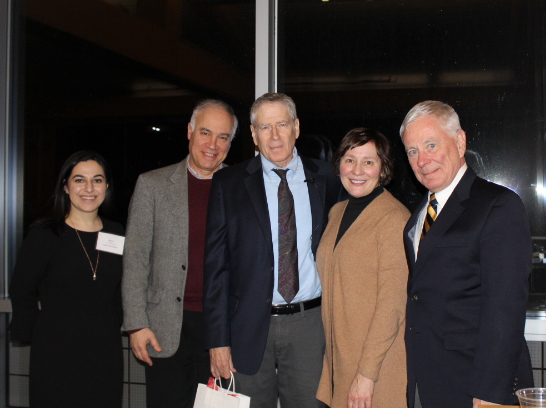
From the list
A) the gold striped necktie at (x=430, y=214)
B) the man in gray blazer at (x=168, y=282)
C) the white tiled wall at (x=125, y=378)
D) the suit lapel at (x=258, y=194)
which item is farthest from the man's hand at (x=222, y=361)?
the white tiled wall at (x=125, y=378)

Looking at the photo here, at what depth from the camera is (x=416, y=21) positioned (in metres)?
3.09

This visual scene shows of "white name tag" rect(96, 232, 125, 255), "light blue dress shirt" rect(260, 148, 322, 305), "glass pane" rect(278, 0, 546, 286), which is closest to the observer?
"light blue dress shirt" rect(260, 148, 322, 305)

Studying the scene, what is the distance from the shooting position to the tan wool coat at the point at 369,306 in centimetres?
191

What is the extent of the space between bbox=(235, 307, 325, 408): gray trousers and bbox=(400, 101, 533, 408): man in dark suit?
0.47 meters

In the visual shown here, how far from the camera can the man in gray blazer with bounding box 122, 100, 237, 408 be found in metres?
2.39

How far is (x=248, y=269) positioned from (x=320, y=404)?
678 mm

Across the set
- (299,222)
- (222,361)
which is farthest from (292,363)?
(299,222)

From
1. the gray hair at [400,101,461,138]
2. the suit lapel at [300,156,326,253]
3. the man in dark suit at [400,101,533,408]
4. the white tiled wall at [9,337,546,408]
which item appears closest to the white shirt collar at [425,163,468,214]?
the man in dark suit at [400,101,533,408]

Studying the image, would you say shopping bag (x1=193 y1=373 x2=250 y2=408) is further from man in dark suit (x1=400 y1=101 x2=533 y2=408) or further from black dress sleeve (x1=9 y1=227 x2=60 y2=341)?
black dress sleeve (x1=9 y1=227 x2=60 y2=341)

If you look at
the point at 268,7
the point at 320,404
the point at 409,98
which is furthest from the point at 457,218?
the point at 268,7

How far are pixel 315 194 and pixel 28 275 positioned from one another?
1.48m

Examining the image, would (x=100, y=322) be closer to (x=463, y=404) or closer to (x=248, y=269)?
(x=248, y=269)

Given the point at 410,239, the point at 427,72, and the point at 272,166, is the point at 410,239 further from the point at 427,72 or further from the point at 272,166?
the point at 427,72

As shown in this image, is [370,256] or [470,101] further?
[470,101]
